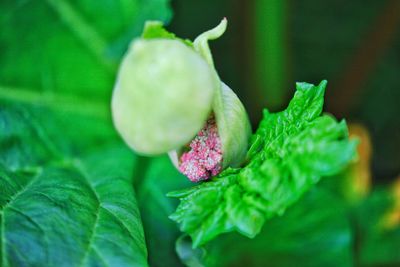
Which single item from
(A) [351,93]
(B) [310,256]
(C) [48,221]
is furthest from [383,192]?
(C) [48,221]

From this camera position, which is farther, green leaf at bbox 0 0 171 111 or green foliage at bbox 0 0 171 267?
green leaf at bbox 0 0 171 111

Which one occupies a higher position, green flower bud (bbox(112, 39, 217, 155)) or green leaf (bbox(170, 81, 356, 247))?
green flower bud (bbox(112, 39, 217, 155))

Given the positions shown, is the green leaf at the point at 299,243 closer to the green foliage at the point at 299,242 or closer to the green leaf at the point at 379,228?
the green foliage at the point at 299,242

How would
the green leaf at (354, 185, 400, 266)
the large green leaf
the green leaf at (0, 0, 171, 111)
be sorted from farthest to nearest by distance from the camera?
the green leaf at (354, 185, 400, 266)
the green leaf at (0, 0, 171, 111)
the large green leaf

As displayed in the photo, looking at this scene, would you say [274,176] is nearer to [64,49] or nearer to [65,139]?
[65,139]

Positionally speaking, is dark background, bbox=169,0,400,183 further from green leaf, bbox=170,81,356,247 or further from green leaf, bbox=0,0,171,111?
green leaf, bbox=170,81,356,247

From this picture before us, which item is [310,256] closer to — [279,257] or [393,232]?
[279,257]

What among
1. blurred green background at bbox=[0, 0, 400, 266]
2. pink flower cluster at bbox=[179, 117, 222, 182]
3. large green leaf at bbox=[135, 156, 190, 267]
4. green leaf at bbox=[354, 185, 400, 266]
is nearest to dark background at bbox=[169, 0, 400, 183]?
blurred green background at bbox=[0, 0, 400, 266]

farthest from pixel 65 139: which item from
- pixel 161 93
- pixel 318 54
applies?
pixel 318 54
